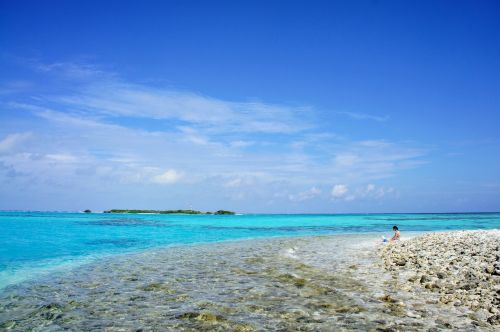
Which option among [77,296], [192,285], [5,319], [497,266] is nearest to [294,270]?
[192,285]

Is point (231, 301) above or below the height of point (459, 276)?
below

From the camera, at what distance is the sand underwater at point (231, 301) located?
34.5 feet

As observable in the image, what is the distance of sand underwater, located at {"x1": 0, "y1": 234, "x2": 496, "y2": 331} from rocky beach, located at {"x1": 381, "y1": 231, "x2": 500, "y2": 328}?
0.38 metres

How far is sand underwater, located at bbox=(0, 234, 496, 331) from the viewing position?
10516 millimetres

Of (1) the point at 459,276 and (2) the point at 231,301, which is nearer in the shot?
(2) the point at 231,301

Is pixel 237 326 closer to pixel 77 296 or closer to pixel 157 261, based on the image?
pixel 77 296

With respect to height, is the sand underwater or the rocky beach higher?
the rocky beach

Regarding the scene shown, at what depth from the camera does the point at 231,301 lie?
13.3 metres

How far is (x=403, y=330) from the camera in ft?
31.2

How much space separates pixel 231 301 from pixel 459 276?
30.9 feet

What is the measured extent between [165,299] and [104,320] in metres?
2.86

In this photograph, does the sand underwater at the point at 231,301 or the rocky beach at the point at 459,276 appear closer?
the sand underwater at the point at 231,301

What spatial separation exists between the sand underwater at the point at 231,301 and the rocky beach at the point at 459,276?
0.38m

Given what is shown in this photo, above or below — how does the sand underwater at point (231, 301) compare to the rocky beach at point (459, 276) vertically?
below
